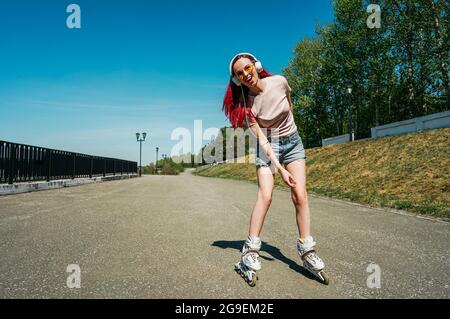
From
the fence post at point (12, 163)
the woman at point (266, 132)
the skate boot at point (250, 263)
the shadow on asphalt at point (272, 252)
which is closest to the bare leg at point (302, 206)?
the woman at point (266, 132)

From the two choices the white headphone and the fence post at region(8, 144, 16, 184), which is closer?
the white headphone

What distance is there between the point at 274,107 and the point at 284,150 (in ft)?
1.36

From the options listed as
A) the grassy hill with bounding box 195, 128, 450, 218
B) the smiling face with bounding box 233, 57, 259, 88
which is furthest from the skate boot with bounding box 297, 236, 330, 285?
the grassy hill with bounding box 195, 128, 450, 218

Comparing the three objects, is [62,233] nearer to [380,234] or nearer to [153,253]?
[153,253]

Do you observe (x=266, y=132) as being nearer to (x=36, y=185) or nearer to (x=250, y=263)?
(x=250, y=263)

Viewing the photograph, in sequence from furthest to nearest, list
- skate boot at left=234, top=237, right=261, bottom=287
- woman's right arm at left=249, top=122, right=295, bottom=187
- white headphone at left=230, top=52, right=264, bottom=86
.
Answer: white headphone at left=230, top=52, right=264, bottom=86 < woman's right arm at left=249, top=122, right=295, bottom=187 < skate boot at left=234, top=237, right=261, bottom=287

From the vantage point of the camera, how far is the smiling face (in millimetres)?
2851

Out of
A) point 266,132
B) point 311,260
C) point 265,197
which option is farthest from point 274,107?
point 311,260

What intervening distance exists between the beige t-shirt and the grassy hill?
5.39 m

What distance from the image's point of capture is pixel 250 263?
2.59 m

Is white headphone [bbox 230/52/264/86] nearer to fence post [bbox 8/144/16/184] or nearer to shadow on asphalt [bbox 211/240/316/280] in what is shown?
shadow on asphalt [bbox 211/240/316/280]

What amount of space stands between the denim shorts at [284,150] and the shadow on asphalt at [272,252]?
0.98m

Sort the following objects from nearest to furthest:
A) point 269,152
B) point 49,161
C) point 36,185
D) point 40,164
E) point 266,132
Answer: point 269,152, point 266,132, point 36,185, point 40,164, point 49,161
